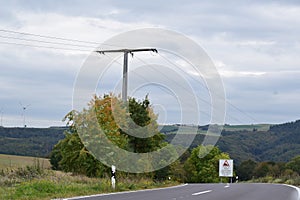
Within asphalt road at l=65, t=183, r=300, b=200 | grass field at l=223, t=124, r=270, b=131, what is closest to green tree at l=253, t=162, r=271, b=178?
grass field at l=223, t=124, r=270, b=131

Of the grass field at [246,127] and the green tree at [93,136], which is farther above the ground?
the grass field at [246,127]

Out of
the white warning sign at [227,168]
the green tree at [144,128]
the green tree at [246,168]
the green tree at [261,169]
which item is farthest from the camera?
the green tree at [246,168]

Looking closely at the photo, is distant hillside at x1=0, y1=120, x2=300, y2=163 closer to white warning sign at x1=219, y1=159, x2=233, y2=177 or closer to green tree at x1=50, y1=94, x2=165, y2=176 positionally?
white warning sign at x1=219, y1=159, x2=233, y2=177

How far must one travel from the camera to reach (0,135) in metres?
79.6

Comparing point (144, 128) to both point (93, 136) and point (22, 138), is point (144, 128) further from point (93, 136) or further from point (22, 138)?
point (22, 138)

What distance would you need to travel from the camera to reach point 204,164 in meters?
109

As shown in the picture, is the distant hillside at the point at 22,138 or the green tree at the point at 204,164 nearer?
the distant hillside at the point at 22,138

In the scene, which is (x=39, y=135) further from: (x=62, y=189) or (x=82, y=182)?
(x=62, y=189)

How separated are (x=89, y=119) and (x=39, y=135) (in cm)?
3551

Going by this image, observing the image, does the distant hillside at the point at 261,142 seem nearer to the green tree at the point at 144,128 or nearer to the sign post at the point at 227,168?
the sign post at the point at 227,168

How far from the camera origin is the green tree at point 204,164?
106750mm

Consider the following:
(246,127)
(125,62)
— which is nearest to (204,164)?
(246,127)

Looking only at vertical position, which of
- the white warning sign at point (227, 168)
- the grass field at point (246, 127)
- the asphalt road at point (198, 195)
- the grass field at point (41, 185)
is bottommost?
the white warning sign at point (227, 168)

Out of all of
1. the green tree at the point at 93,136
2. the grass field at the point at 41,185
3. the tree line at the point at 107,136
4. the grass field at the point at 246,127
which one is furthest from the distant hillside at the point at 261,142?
the grass field at the point at 41,185
